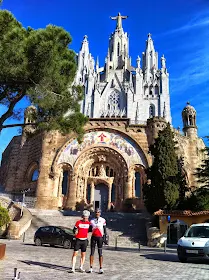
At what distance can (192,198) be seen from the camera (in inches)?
747

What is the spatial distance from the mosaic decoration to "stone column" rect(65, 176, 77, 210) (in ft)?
5.59

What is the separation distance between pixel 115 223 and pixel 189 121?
16.2 meters

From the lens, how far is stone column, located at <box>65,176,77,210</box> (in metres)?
24.9

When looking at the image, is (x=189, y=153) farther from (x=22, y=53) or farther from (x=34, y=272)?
(x=34, y=272)

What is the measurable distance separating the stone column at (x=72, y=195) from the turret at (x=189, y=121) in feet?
44.2

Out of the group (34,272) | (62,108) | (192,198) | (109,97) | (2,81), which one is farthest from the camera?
(109,97)

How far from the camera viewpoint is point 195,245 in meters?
8.90

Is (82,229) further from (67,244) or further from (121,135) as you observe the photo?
(121,135)

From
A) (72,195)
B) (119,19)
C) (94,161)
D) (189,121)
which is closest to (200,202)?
(72,195)

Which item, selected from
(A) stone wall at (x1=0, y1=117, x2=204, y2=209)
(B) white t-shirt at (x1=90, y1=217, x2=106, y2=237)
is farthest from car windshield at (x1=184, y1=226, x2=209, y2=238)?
(A) stone wall at (x1=0, y1=117, x2=204, y2=209)

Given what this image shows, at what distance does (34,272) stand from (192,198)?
15091mm

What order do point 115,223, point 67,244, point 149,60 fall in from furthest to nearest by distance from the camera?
1. point 149,60
2. point 115,223
3. point 67,244

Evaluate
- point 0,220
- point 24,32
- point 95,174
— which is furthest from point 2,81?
point 95,174

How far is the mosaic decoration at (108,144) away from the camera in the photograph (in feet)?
84.9
